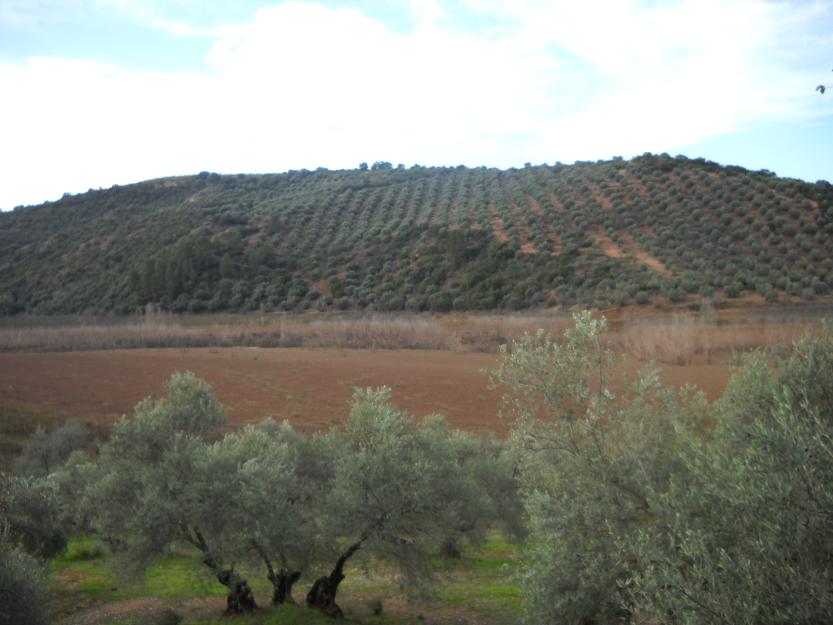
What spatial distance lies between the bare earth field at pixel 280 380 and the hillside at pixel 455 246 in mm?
11101

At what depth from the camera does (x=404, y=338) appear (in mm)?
41531

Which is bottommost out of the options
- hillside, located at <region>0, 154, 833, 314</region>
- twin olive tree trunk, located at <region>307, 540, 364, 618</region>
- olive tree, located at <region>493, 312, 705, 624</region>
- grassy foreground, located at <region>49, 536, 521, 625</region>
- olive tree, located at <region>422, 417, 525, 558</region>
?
grassy foreground, located at <region>49, 536, 521, 625</region>

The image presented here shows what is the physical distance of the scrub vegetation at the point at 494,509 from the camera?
16.8ft

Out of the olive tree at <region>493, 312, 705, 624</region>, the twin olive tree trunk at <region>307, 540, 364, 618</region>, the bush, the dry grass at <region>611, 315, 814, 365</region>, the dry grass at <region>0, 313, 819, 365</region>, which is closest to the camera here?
the olive tree at <region>493, 312, 705, 624</region>

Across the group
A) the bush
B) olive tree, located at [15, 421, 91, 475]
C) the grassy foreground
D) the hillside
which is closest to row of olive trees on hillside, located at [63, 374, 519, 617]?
the grassy foreground

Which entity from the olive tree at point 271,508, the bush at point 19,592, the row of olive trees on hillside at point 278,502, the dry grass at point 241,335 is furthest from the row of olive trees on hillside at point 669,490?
the dry grass at point 241,335

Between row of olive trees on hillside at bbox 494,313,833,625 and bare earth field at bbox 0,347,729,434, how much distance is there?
16.1 meters

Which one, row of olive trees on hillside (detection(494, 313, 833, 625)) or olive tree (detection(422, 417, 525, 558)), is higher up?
row of olive trees on hillside (detection(494, 313, 833, 625))

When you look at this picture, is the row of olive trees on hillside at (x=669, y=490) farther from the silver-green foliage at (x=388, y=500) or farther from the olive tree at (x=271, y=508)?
the olive tree at (x=271, y=508)

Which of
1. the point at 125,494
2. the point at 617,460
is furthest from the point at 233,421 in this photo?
the point at 617,460

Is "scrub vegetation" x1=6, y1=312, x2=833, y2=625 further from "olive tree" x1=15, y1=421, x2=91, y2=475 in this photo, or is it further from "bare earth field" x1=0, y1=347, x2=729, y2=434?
"bare earth field" x1=0, y1=347, x2=729, y2=434

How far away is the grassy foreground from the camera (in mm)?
12859

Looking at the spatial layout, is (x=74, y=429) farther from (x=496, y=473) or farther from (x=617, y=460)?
(x=617, y=460)

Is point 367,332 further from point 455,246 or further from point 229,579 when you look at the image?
point 229,579
